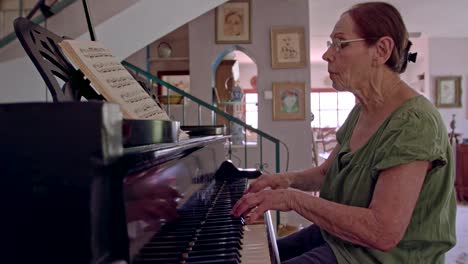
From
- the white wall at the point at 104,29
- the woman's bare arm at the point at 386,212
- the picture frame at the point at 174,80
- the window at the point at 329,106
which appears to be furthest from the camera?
the window at the point at 329,106

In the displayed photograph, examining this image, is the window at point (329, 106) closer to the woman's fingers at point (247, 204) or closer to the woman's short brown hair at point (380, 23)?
the woman's short brown hair at point (380, 23)

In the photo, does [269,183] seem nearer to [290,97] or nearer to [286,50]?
[290,97]

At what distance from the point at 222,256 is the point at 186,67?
4416 millimetres

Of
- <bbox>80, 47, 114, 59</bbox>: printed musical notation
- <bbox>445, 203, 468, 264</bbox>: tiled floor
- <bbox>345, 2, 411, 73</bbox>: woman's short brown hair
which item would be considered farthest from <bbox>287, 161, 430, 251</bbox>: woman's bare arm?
<bbox>445, 203, 468, 264</bbox>: tiled floor

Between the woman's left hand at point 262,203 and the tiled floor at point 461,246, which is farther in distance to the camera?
the tiled floor at point 461,246

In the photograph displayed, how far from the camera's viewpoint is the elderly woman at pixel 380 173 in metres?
0.98

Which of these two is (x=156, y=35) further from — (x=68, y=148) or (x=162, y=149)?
(x=68, y=148)

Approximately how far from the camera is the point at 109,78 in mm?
1159

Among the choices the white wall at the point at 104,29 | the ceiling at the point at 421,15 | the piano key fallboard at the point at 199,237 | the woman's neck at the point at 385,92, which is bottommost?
the piano key fallboard at the point at 199,237

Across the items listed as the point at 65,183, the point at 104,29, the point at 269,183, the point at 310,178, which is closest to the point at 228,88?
the point at 104,29

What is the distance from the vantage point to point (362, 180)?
1104 millimetres

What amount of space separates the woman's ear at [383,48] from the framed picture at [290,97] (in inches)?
133

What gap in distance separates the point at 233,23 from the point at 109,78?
364 cm

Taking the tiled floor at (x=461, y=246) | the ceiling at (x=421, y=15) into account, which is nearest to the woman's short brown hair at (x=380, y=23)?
the tiled floor at (x=461, y=246)
